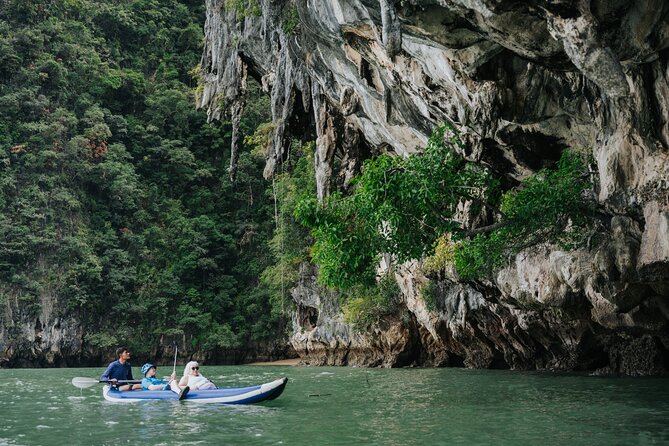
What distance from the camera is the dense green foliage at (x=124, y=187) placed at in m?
34.2

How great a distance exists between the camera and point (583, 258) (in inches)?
435

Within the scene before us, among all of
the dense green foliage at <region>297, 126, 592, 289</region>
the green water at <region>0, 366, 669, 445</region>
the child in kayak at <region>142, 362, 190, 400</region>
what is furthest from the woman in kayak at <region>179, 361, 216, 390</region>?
the dense green foliage at <region>297, 126, 592, 289</region>

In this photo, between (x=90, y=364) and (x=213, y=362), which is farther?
(x=213, y=362)

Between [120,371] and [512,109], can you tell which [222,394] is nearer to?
[120,371]

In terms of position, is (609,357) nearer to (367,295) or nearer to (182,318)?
(367,295)

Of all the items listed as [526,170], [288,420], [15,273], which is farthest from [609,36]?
[15,273]

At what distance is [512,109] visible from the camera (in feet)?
37.3

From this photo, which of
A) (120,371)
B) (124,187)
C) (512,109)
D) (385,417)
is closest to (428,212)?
(512,109)

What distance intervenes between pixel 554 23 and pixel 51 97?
3485 cm

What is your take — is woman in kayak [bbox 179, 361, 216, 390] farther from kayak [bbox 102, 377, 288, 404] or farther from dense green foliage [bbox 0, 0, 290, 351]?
dense green foliage [bbox 0, 0, 290, 351]

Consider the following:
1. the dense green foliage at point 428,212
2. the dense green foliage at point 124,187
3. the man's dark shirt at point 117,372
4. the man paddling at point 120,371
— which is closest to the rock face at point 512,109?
the dense green foliage at point 428,212

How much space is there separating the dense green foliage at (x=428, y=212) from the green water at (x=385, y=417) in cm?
237

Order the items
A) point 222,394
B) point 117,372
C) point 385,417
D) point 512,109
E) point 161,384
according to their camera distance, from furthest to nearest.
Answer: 1. point 117,372
2. point 161,384
3. point 222,394
4. point 512,109
5. point 385,417

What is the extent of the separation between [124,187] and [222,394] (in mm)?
27191
